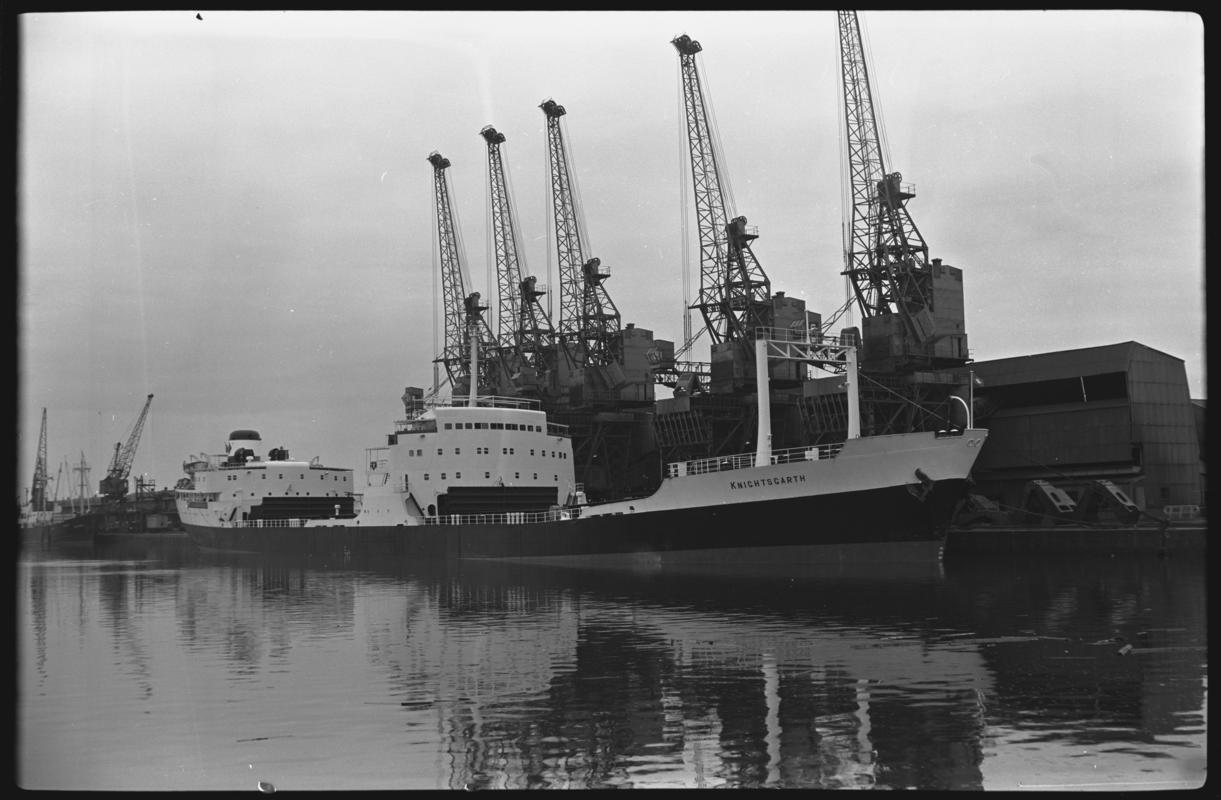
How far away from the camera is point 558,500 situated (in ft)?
175

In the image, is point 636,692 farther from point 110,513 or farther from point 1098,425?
point 110,513

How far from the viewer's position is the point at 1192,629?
20.5 m

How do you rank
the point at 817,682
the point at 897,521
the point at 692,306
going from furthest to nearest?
the point at 692,306 < the point at 897,521 < the point at 817,682

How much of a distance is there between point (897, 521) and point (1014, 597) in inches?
375

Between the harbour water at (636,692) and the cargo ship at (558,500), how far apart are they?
782 cm

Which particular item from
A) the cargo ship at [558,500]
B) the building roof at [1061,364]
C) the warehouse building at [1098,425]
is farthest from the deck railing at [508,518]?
the building roof at [1061,364]

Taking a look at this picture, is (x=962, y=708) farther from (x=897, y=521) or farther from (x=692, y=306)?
(x=692, y=306)

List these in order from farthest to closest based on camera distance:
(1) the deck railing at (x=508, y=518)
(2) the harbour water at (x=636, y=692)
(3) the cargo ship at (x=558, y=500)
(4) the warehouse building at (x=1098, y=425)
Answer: (4) the warehouse building at (x=1098, y=425)
(1) the deck railing at (x=508, y=518)
(3) the cargo ship at (x=558, y=500)
(2) the harbour water at (x=636, y=692)

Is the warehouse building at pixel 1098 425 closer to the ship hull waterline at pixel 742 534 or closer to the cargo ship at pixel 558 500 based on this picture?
the cargo ship at pixel 558 500

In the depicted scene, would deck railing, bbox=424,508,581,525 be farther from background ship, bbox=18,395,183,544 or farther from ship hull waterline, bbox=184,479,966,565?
background ship, bbox=18,395,183,544

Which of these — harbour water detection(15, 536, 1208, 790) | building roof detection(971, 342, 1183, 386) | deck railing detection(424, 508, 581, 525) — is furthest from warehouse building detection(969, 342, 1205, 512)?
harbour water detection(15, 536, 1208, 790)

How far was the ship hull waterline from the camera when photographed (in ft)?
122

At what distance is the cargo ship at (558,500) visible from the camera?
122 feet
